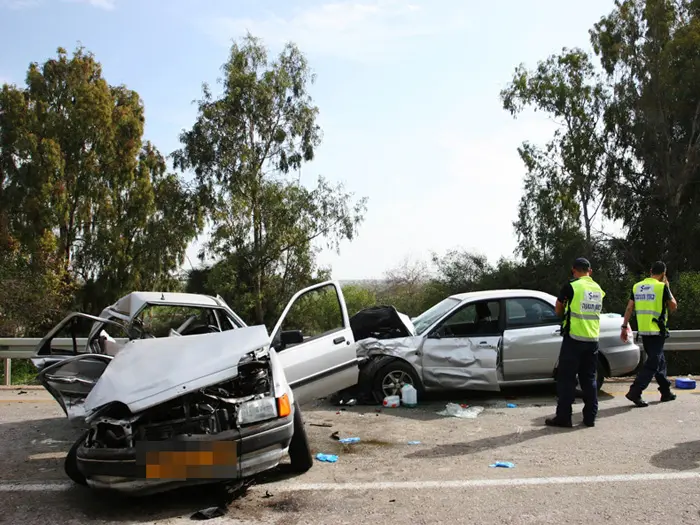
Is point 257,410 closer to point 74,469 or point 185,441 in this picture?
point 185,441

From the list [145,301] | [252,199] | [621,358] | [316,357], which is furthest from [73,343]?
[252,199]

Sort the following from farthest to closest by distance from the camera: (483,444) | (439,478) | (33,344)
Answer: (33,344) < (483,444) < (439,478)

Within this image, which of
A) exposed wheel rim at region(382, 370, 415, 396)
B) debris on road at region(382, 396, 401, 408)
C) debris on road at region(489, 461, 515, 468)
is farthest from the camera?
exposed wheel rim at region(382, 370, 415, 396)

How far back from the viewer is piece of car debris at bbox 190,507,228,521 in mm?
4232

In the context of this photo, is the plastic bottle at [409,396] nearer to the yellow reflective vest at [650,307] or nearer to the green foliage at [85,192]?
the yellow reflective vest at [650,307]

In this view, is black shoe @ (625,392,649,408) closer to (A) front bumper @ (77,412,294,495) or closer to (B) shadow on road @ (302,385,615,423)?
(B) shadow on road @ (302,385,615,423)

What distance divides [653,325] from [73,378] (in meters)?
6.63

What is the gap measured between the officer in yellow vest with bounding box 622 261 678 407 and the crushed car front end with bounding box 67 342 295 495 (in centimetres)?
509

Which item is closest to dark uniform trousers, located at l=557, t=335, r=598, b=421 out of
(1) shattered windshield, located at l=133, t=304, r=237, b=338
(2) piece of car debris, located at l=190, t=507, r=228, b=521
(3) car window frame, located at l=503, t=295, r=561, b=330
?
(3) car window frame, located at l=503, t=295, r=561, b=330

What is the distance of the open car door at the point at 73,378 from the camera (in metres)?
5.25

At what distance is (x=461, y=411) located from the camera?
24.6ft

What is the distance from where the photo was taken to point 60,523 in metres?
4.17

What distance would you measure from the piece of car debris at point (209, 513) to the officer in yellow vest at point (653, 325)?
18.2ft

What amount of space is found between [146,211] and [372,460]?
31.9m
